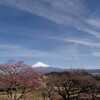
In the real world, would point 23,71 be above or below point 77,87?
above

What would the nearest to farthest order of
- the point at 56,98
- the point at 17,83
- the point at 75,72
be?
1. the point at 17,83
2. the point at 75,72
3. the point at 56,98

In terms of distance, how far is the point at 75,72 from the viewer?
1387 inches

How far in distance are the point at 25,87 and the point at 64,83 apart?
17.7ft

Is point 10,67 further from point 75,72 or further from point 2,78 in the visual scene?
point 75,72

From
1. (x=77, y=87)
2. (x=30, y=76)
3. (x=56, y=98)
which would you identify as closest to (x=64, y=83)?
(x=77, y=87)

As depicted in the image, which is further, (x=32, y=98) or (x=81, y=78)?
(x=32, y=98)

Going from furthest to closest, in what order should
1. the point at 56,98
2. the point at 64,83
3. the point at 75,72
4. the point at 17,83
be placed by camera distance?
the point at 56,98 → the point at 75,72 → the point at 64,83 → the point at 17,83

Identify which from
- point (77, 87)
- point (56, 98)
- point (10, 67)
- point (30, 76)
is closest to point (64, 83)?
point (77, 87)

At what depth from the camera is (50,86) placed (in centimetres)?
3155

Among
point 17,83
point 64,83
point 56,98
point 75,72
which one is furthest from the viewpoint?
point 56,98

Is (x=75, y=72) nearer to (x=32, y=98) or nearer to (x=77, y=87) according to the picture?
(x=77, y=87)

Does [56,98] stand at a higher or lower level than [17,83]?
lower

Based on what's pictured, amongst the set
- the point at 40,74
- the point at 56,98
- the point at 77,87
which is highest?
the point at 40,74

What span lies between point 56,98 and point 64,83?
12.1 m
